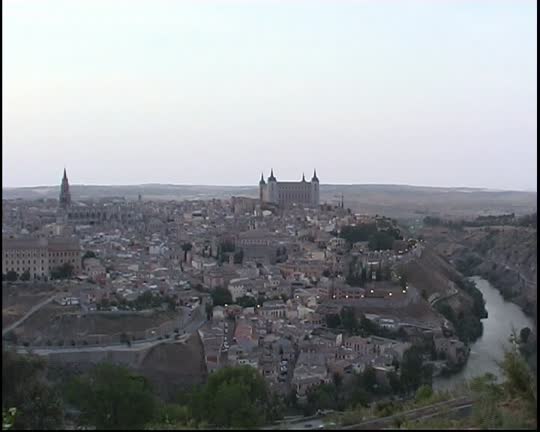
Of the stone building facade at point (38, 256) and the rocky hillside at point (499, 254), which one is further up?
the stone building facade at point (38, 256)

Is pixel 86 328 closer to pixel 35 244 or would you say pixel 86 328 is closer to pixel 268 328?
pixel 268 328

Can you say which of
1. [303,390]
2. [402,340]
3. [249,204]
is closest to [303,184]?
[249,204]

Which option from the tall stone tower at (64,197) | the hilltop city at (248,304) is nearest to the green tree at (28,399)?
the hilltop city at (248,304)

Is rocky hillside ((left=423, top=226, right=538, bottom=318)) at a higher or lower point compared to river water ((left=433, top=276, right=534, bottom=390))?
higher

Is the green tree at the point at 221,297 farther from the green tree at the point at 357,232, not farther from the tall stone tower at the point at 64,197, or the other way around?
the tall stone tower at the point at 64,197

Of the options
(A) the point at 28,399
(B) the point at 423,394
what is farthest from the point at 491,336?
(A) the point at 28,399

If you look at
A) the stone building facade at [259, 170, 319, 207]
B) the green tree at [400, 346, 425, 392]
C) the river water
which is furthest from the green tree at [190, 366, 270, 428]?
the stone building facade at [259, 170, 319, 207]

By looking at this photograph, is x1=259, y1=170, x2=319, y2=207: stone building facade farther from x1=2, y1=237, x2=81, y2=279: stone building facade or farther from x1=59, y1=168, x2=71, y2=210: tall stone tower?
x1=2, y1=237, x2=81, y2=279: stone building facade
